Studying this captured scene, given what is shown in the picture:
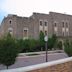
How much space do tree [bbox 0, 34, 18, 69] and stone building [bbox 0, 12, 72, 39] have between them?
129 ft

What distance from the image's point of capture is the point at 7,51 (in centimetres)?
1546

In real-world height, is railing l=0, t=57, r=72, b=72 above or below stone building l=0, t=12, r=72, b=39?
below

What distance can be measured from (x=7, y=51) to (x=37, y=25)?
45924mm

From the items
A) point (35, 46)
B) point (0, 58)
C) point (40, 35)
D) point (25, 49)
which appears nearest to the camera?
point (0, 58)

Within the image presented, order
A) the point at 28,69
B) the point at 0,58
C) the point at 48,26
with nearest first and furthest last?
the point at 28,69
the point at 0,58
the point at 48,26

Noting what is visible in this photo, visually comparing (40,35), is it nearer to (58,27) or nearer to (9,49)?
(58,27)

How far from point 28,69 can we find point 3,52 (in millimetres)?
9889

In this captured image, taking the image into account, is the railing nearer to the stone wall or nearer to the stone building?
the stone wall

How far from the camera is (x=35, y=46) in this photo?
52.9 meters

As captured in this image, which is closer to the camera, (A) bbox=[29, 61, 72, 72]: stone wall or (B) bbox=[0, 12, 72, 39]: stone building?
(A) bbox=[29, 61, 72, 72]: stone wall

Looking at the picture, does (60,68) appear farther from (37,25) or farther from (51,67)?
(37,25)

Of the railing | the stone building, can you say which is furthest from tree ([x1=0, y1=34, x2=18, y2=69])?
the stone building

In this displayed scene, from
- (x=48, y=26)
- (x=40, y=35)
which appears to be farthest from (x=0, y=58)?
(x=48, y=26)

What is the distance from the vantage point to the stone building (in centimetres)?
5769
